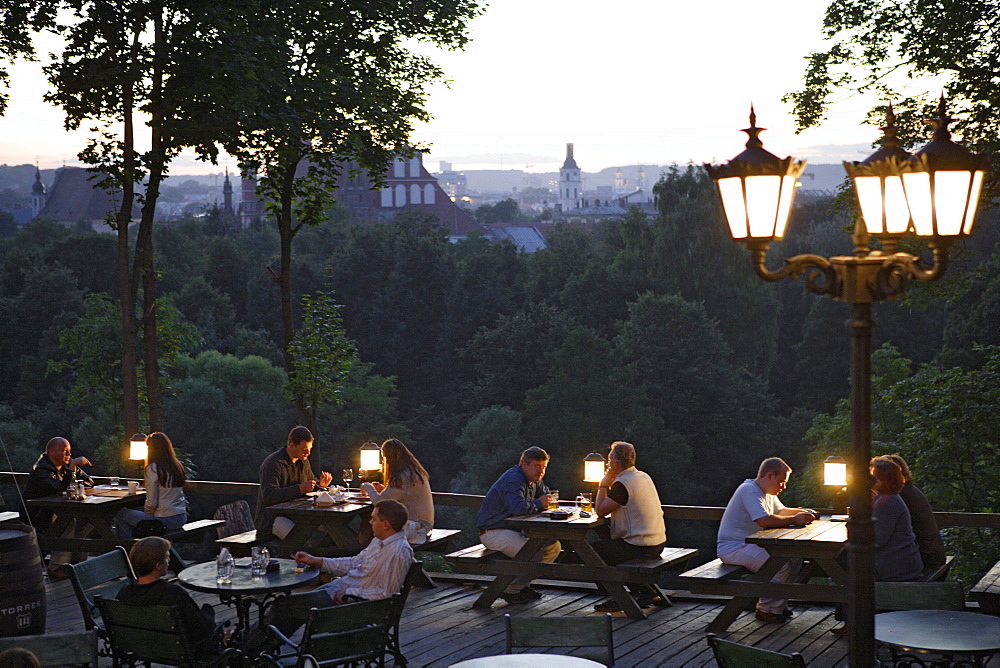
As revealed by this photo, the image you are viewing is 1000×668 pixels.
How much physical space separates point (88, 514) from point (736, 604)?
5258 millimetres

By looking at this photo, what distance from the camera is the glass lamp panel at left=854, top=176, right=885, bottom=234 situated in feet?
13.0

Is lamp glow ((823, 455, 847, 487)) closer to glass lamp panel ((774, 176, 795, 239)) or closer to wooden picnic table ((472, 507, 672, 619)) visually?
wooden picnic table ((472, 507, 672, 619))

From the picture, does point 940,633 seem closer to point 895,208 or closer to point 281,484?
point 895,208

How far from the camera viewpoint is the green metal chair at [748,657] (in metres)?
4.55

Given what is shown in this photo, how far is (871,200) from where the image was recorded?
13.0 feet

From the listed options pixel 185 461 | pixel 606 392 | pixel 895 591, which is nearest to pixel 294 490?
pixel 895 591

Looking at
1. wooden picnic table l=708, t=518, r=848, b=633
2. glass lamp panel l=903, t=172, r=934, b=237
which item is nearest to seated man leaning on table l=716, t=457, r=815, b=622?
wooden picnic table l=708, t=518, r=848, b=633

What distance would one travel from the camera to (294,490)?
912cm

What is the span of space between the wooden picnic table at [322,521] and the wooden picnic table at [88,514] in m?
1.40

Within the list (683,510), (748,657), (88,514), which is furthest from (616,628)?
(88,514)

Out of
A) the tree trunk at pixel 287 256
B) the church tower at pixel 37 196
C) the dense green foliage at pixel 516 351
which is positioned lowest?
the dense green foliage at pixel 516 351

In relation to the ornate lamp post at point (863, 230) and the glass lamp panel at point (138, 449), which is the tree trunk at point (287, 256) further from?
the ornate lamp post at point (863, 230)

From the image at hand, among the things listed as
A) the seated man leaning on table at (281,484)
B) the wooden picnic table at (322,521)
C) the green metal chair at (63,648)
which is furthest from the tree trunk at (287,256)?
the green metal chair at (63,648)

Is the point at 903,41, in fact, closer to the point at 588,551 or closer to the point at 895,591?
the point at 588,551
